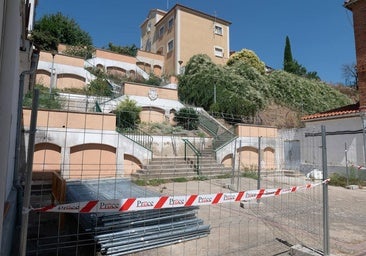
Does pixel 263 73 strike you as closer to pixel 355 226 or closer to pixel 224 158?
pixel 224 158

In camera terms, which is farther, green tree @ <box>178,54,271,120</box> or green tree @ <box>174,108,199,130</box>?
green tree @ <box>178,54,271,120</box>

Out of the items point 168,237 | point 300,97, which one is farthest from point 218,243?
point 300,97

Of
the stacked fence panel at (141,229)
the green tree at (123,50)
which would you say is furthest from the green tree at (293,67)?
the stacked fence panel at (141,229)

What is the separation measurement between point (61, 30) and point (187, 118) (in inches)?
721

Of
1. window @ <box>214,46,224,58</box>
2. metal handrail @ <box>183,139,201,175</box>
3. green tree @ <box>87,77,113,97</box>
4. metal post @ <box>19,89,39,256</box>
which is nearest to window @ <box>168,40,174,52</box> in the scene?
window @ <box>214,46,224,58</box>

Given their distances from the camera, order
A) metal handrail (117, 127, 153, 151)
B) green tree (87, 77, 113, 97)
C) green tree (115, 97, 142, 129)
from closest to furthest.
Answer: metal handrail (117, 127, 153, 151)
green tree (115, 97, 142, 129)
green tree (87, 77, 113, 97)

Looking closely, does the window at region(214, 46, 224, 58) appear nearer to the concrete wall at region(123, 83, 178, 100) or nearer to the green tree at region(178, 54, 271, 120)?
the green tree at region(178, 54, 271, 120)

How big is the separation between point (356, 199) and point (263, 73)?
21911 millimetres

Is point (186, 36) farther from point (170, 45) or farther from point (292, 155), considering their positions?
point (292, 155)

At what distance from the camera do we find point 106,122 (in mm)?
13031

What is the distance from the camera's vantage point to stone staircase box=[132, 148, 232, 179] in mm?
12752

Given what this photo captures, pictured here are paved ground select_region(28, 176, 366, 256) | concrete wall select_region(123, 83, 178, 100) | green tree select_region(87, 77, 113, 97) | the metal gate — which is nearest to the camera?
paved ground select_region(28, 176, 366, 256)

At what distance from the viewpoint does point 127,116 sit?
50.9 ft

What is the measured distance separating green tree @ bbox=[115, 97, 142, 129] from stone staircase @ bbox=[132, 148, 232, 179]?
2788 mm
